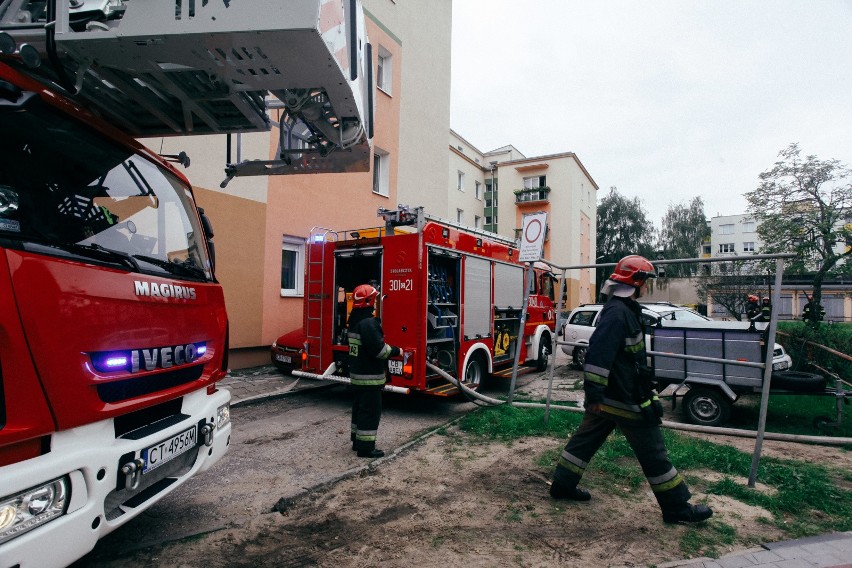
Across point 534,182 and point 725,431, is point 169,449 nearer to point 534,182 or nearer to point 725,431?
point 725,431

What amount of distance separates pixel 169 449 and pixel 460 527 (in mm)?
2018

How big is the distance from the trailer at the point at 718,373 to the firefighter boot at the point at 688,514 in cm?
280

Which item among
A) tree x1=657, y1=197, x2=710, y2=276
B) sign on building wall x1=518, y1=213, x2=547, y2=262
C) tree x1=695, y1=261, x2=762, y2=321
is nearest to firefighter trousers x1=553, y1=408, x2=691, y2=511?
sign on building wall x1=518, y1=213, x2=547, y2=262

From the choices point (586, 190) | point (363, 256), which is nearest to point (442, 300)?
point (363, 256)

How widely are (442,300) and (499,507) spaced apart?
386 cm

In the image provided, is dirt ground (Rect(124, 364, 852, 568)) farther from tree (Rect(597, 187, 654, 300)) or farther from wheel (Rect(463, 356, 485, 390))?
tree (Rect(597, 187, 654, 300))

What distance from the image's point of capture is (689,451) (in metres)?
5.03

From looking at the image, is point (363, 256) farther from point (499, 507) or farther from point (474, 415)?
point (499, 507)

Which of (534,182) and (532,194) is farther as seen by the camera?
(534,182)

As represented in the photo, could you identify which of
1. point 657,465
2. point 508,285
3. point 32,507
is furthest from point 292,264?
point 32,507

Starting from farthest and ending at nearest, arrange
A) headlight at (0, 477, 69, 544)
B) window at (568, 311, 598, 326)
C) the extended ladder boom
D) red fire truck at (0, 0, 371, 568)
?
Answer: 1. window at (568, 311, 598, 326)
2. the extended ladder boom
3. red fire truck at (0, 0, 371, 568)
4. headlight at (0, 477, 69, 544)

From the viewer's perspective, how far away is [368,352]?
5000 millimetres

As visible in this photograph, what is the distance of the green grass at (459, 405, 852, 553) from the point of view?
3592mm

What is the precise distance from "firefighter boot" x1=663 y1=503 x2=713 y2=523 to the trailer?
280 centimetres
